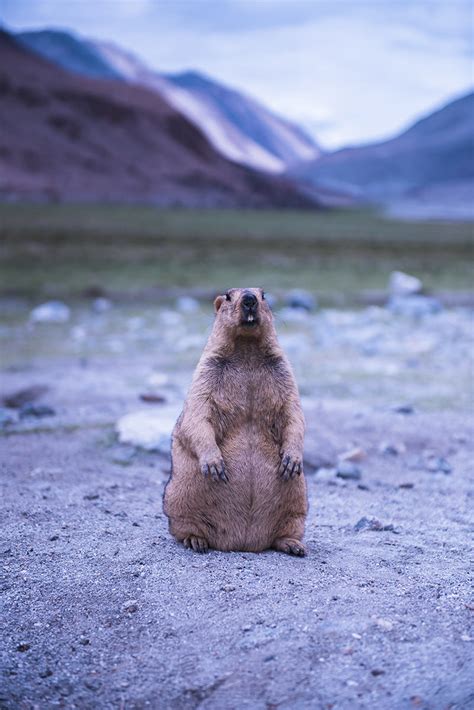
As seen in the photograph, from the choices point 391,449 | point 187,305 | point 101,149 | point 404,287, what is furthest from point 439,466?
point 101,149

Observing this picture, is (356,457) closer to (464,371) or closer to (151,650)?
(151,650)

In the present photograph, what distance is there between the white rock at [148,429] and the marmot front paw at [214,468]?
2.89 m

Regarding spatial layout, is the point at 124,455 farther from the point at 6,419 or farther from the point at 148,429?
the point at 6,419

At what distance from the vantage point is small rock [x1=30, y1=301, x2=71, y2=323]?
15472 mm

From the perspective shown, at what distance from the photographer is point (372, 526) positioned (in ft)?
17.2

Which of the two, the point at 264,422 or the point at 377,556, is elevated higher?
the point at 264,422

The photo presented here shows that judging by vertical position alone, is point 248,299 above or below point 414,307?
above

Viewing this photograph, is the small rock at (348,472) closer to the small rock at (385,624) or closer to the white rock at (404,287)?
the small rock at (385,624)

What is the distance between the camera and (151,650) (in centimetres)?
377

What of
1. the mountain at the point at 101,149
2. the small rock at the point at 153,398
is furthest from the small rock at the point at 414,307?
the mountain at the point at 101,149

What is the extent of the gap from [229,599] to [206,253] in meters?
26.0

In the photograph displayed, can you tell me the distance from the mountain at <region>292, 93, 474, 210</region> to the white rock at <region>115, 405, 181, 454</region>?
111 m

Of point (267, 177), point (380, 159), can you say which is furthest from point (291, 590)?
point (380, 159)

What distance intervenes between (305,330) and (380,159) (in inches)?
5940
